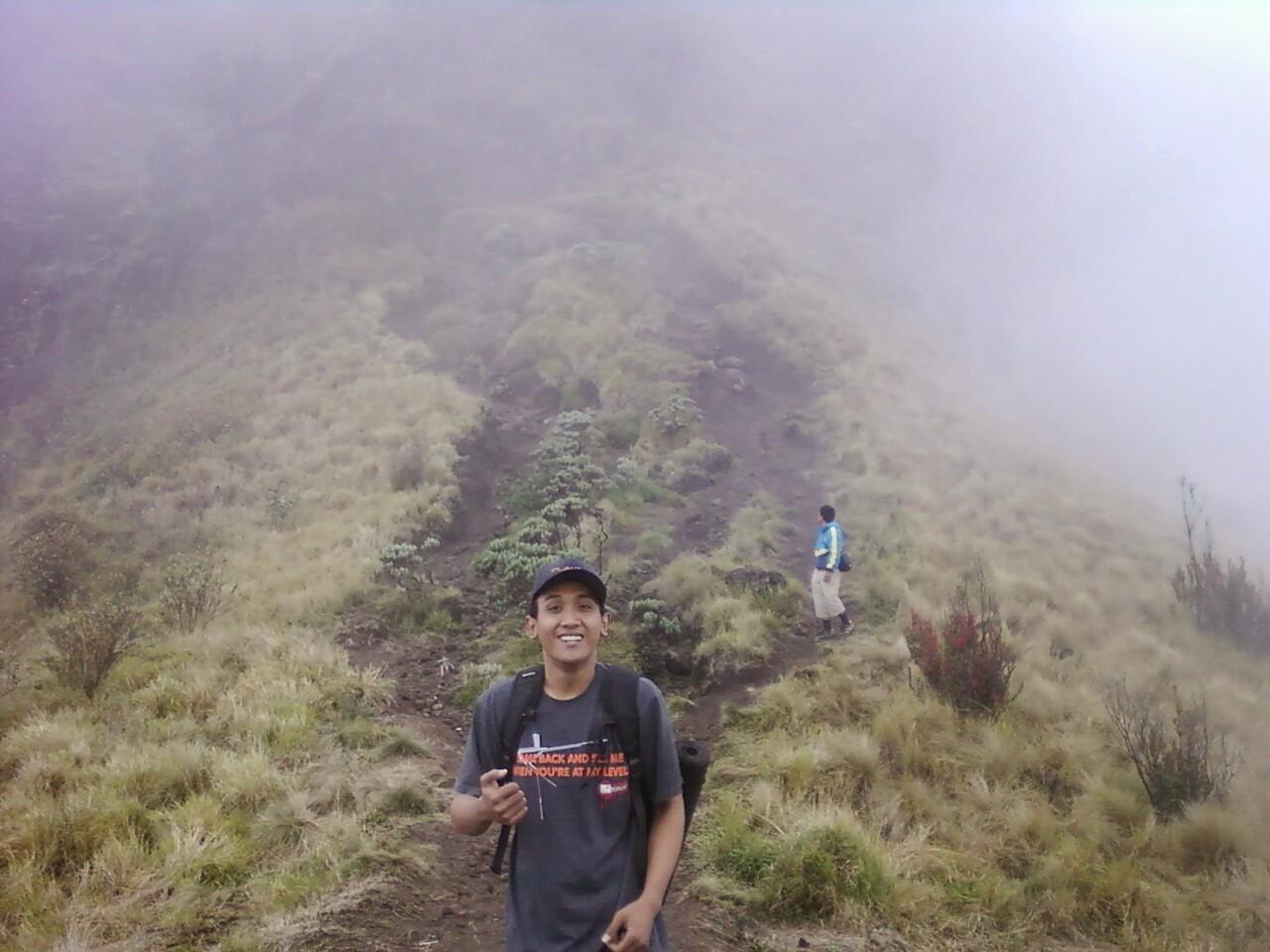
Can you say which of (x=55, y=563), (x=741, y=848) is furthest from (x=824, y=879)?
(x=55, y=563)

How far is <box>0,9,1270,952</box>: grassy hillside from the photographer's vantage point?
16.0 feet

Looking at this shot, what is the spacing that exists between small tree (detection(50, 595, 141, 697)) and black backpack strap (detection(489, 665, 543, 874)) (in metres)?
6.75

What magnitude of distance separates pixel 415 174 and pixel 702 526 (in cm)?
2737

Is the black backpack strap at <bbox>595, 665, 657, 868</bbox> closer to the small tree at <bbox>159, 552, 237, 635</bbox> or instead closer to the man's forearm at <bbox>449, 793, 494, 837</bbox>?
the man's forearm at <bbox>449, 793, 494, 837</bbox>

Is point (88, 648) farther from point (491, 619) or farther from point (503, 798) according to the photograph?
point (503, 798)

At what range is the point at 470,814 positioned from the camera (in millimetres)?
2145

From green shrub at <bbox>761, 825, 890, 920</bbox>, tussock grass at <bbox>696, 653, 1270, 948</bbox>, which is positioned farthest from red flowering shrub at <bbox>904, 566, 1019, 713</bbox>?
green shrub at <bbox>761, 825, 890, 920</bbox>

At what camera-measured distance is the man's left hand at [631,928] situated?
78.5 inches

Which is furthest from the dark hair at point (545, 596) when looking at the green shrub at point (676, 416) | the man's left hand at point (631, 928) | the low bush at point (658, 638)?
the green shrub at point (676, 416)

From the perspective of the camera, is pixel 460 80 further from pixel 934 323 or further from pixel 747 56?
pixel 934 323

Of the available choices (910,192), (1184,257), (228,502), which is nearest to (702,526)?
(228,502)

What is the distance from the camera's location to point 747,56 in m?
48.8

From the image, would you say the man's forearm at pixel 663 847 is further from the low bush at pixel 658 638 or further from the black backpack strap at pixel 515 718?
the low bush at pixel 658 638

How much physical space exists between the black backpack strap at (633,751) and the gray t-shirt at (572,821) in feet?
0.04
